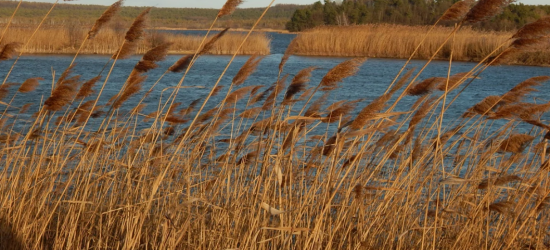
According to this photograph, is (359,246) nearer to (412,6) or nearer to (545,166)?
(545,166)

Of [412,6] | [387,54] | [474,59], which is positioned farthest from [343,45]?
[412,6]

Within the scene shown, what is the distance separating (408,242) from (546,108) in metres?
1.07

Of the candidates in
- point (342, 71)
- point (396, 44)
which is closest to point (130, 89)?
point (342, 71)

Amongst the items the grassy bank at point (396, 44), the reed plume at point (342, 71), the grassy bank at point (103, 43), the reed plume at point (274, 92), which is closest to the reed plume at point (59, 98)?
the reed plume at point (274, 92)

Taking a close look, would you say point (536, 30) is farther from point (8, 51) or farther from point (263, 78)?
point (263, 78)

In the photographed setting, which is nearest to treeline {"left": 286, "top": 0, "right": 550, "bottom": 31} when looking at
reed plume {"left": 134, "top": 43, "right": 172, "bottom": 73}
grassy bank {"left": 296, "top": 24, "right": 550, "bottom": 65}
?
grassy bank {"left": 296, "top": 24, "right": 550, "bottom": 65}

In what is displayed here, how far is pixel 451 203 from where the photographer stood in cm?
360

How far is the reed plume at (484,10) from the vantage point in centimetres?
260

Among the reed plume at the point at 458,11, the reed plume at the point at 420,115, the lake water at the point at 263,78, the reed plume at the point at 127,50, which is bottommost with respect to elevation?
the lake water at the point at 263,78

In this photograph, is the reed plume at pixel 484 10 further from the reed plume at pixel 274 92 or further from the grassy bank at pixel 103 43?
the grassy bank at pixel 103 43

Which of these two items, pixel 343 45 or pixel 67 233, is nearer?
pixel 67 233

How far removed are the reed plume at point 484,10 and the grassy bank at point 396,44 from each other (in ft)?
68.9

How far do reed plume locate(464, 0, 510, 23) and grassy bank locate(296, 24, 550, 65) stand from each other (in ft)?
68.9

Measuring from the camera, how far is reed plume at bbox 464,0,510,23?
2.60m
